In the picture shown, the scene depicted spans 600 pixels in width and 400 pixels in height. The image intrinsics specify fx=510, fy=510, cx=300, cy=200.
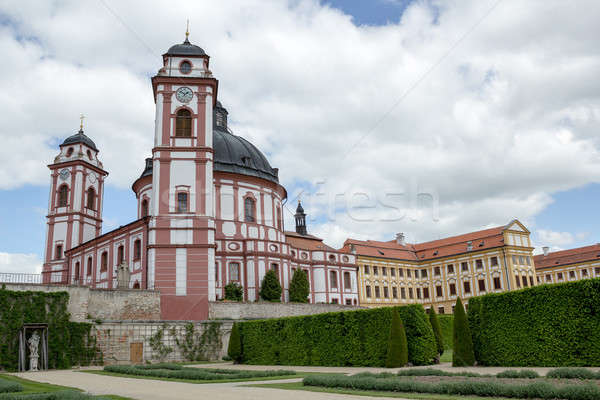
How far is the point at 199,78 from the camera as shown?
126 feet

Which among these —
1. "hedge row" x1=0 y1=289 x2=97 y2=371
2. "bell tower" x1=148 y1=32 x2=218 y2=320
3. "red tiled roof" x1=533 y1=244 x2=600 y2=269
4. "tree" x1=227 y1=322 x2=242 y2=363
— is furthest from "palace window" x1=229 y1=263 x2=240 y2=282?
"red tiled roof" x1=533 y1=244 x2=600 y2=269

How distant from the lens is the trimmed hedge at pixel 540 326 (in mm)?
15445

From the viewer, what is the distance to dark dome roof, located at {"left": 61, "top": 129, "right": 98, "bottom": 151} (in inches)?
2062

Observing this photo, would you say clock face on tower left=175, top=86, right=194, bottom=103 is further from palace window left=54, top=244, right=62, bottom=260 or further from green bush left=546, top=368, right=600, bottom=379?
green bush left=546, top=368, right=600, bottom=379

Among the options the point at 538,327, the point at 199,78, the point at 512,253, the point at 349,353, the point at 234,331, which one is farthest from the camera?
the point at 512,253

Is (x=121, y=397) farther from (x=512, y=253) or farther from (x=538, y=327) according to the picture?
(x=512, y=253)

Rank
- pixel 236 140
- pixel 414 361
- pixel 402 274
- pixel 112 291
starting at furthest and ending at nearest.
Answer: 1. pixel 402 274
2. pixel 236 140
3. pixel 112 291
4. pixel 414 361

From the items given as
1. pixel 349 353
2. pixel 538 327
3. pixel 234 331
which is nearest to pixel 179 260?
pixel 234 331

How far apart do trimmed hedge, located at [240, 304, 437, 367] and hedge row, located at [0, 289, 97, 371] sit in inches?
329

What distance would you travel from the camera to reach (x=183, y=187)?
3641 centimetres

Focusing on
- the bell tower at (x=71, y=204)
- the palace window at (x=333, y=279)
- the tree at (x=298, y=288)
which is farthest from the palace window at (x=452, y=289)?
the bell tower at (x=71, y=204)

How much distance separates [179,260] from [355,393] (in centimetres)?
2529

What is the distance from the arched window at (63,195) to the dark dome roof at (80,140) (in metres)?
4.73

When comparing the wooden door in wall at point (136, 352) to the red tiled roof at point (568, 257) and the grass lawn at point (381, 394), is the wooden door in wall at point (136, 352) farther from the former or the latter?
the red tiled roof at point (568, 257)
